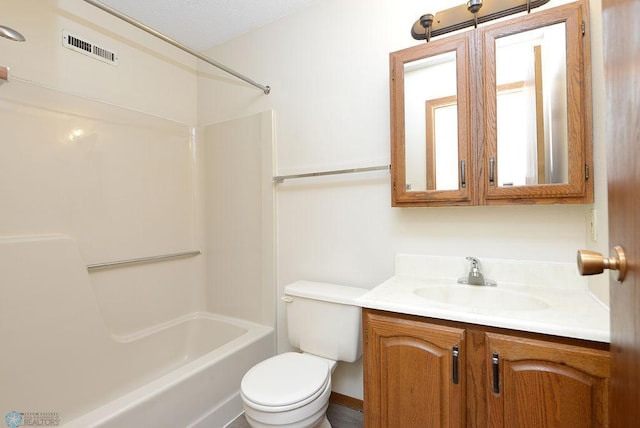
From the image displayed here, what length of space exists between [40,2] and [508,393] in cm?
282

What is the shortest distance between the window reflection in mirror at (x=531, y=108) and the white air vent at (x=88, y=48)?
88.2 inches

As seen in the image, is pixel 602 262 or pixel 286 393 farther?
pixel 286 393

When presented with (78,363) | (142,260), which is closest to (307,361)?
(78,363)

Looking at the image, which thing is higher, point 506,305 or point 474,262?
point 474,262

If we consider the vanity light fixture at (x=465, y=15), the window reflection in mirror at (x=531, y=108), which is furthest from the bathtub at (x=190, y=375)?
the vanity light fixture at (x=465, y=15)

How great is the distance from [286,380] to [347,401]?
666 millimetres

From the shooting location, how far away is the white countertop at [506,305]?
0.86 meters

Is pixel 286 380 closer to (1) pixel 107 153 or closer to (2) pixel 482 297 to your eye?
(2) pixel 482 297

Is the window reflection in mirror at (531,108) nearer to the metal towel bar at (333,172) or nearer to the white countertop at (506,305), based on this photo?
the white countertop at (506,305)

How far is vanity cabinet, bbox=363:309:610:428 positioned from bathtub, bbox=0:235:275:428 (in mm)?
890

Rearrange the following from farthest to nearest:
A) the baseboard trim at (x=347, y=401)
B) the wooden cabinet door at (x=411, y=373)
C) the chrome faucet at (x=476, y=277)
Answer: the baseboard trim at (x=347, y=401), the chrome faucet at (x=476, y=277), the wooden cabinet door at (x=411, y=373)

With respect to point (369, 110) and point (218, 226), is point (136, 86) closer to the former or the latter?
point (218, 226)

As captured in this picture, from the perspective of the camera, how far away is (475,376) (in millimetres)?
957

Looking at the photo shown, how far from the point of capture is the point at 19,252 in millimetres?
1429
